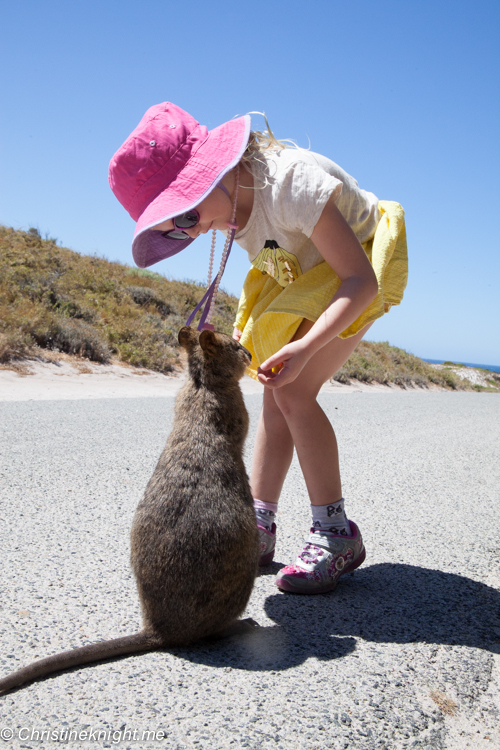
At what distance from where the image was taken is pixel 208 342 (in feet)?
8.35

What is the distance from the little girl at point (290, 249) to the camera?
2.53 metres

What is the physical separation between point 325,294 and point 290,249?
1.22 ft

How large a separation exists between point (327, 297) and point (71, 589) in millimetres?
1841

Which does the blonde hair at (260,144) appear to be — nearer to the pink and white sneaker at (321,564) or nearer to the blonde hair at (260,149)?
the blonde hair at (260,149)

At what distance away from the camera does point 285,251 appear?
2836mm

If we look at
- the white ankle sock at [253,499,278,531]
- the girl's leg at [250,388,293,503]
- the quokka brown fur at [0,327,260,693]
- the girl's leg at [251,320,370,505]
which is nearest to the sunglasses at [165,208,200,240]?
the girl's leg at [251,320,370,505]

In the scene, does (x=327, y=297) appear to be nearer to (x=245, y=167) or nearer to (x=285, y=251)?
(x=285, y=251)

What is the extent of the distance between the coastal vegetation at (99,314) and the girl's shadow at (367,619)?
28.9 ft

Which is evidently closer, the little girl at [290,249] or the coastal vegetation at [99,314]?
the little girl at [290,249]

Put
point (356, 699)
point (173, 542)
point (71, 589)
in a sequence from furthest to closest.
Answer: point (71, 589) → point (173, 542) → point (356, 699)

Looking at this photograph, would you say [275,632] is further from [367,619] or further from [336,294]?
[336,294]

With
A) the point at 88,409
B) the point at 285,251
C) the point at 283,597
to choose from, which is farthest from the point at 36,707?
the point at 88,409

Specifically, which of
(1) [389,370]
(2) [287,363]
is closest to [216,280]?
(2) [287,363]

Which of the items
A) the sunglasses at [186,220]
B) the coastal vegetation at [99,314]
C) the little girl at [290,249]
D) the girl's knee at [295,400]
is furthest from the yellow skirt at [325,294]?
the coastal vegetation at [99,314]
